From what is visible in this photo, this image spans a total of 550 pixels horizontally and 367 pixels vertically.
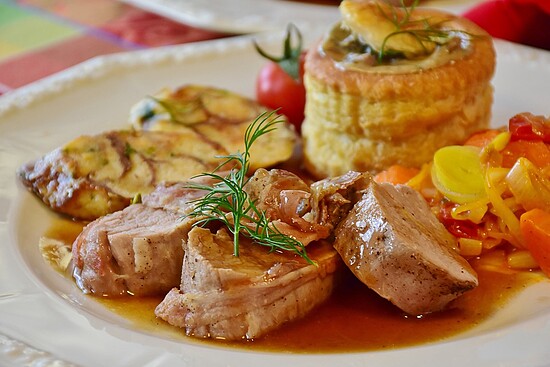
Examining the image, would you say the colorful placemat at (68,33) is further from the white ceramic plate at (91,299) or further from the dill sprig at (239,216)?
the dill sprig at (239,216)

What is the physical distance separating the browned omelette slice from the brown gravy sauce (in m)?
1.26

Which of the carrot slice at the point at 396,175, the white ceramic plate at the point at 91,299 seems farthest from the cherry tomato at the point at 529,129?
the white ceramic plate at the point at 91,299

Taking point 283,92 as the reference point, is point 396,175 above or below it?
above

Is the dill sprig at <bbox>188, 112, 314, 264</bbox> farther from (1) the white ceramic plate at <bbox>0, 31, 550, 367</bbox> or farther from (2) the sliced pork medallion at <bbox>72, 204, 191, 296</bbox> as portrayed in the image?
(1) the white ceramic plate at <bbox>0, 31, 550, 367</bbox>

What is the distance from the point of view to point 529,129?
13.2ft

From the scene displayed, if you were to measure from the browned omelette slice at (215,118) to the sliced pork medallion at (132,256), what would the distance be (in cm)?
115

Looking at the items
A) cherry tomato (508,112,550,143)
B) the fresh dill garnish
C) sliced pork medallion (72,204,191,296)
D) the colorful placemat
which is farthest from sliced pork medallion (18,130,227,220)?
the colorful placemat

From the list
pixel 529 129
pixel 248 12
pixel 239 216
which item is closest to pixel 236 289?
pixel 239 216

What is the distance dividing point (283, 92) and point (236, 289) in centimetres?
252

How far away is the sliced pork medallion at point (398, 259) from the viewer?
326cm

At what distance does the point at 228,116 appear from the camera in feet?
16.6

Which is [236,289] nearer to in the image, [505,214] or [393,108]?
[505,214]

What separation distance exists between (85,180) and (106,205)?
186 millimetres

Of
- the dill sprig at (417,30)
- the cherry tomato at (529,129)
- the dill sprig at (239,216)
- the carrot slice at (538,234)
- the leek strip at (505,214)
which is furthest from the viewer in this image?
the dill sprig at (417,30)
